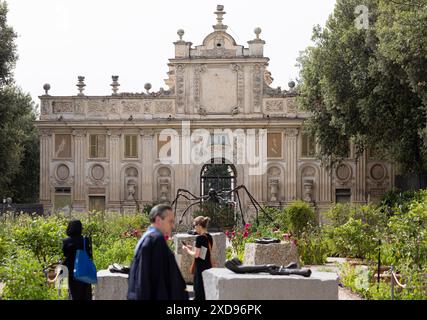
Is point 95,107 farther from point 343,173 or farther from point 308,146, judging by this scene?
point 343,173

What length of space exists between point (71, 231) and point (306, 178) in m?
29.1

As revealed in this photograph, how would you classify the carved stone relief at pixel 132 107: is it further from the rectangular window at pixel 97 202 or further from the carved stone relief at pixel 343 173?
the carved stone relief at pixel 343 173

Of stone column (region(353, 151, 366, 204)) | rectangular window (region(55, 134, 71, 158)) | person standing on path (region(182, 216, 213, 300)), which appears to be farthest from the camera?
rectangular window (region(55, 134, 71, 158))

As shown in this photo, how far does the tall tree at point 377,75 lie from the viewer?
2523cm

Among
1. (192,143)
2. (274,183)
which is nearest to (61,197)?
(192,143)

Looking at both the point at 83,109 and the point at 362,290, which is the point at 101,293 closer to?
the point at 362,290

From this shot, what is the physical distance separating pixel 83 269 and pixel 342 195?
2959 centimetres

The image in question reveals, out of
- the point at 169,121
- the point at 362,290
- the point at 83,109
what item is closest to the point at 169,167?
the point at 169,121

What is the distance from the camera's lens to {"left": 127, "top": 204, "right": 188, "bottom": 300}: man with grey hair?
859 cm

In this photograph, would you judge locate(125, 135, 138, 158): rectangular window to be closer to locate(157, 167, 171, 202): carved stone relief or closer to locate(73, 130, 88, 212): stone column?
locate(157, 167, 171, 202): carved stone relief

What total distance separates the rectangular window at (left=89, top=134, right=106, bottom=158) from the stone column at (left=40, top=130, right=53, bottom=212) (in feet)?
6.63

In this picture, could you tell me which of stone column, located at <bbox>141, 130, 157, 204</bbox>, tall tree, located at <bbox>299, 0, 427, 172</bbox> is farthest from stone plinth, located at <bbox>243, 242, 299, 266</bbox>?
stone column, located at <bbox>141, 130, 157, 204</bbox>

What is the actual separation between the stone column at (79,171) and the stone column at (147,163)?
2.82 m

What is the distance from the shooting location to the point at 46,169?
135ft
